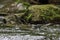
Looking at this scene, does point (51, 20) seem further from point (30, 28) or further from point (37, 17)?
point (30, 28)

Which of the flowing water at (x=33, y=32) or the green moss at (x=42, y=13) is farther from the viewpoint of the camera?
the green moss at (x=42, y=13)

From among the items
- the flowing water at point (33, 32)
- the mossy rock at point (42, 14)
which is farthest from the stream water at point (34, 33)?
the mossy rock at point (42, 14)

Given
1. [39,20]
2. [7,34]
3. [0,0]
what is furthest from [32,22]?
[0,0]

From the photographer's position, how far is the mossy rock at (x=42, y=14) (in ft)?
26.8

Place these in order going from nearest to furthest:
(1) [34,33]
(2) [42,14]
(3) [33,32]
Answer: (1) [34,33]
(3) [33,32]
(2) [42,14]

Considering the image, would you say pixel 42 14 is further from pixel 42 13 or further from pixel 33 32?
pixel 33 32

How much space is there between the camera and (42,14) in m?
8.46

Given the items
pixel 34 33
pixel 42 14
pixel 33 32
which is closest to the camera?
pixel 34 33

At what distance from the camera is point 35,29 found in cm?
721

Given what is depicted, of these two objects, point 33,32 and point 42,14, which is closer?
point 33,32

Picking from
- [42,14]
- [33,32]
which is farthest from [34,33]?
[42,14]

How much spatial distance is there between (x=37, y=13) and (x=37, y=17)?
0.36 m

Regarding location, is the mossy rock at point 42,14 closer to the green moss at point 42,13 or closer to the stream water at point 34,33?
the green moss at point 42,13

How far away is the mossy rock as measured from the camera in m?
8.16
